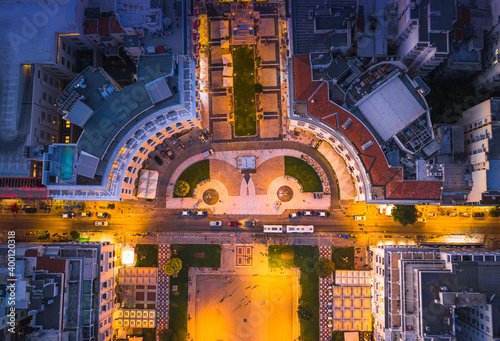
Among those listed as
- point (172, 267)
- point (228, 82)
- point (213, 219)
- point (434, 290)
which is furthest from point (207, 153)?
point (434, 290)

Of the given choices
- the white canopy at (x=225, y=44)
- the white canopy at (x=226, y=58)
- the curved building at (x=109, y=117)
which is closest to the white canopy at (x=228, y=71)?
the white canopy at (x=226, y=58)

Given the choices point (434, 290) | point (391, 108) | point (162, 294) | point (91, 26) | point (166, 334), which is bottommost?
point (166, 334)

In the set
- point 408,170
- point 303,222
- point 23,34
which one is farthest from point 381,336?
point 23,34

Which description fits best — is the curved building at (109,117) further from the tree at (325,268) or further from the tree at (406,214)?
the tree at (406,214)

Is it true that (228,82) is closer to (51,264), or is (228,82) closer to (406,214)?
(406,214)

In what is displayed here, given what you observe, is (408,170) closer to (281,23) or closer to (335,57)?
(335,57)
